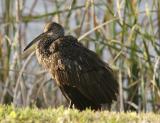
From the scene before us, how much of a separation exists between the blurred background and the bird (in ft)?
1.99

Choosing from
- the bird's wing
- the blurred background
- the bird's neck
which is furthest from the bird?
the blurred background

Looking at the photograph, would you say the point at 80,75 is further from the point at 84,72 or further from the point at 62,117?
the point at 62,117

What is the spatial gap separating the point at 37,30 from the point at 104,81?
3849 millimetres

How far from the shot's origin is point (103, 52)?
26.0 feet

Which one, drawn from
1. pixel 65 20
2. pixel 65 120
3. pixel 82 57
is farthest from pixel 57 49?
pixel 65 120

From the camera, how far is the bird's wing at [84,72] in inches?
253

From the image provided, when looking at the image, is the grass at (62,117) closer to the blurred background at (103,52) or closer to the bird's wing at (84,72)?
the bird's wing at (84,72)

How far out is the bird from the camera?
640 centimetres

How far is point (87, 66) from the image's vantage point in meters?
6.50

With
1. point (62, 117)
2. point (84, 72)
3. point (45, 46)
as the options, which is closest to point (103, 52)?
point (45, 46)

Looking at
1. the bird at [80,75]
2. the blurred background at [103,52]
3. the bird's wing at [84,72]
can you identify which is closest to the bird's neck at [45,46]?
the bird at [80,75]

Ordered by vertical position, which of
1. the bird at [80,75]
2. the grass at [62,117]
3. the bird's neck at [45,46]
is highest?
the bird's neck at [45,46]

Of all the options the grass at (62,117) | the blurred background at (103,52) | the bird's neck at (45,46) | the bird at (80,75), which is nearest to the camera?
the grass at (62,117)

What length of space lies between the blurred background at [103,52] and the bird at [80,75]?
61 centimetres
